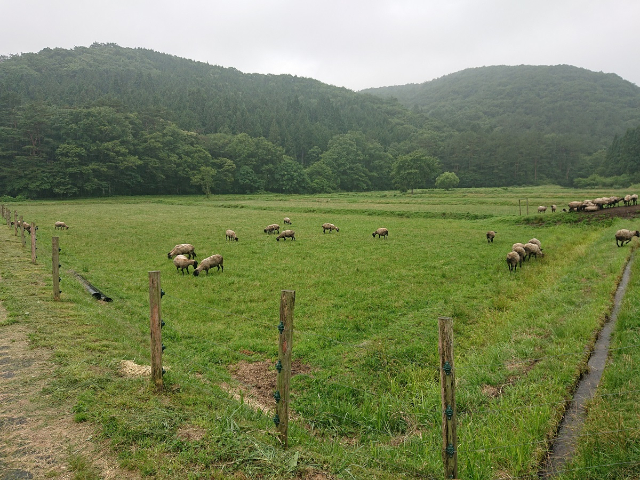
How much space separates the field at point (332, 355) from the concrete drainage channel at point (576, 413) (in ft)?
0.58

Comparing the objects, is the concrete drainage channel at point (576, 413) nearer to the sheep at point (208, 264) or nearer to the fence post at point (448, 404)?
the fence post at point (448, 404)

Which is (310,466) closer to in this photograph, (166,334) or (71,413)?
(71,413)

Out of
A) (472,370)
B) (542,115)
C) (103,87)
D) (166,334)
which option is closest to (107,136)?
(103,87)

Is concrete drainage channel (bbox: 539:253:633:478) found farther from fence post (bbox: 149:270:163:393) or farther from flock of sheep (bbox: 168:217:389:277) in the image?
flock of sheep (bbox: 168:217:389:277)

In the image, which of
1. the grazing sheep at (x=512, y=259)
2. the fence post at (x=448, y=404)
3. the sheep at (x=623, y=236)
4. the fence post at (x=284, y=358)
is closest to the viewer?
the fence post at (x=448, y=404)

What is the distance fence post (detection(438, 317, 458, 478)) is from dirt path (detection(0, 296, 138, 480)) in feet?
12.0

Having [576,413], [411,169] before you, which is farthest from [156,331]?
[411,169]

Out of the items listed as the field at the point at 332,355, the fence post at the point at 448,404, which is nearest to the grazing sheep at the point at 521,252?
the field at the point at 332,355

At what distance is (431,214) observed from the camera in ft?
138

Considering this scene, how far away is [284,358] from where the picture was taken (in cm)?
503

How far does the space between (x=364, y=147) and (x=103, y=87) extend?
99418 millimetres

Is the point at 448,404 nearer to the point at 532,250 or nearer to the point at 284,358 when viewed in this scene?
the point at 284,358

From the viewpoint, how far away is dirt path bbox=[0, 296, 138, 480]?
4.29 m

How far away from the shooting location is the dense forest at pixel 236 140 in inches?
3396
